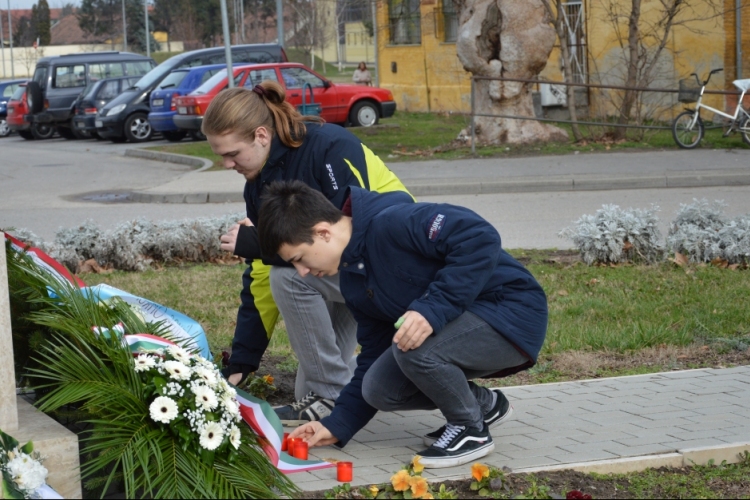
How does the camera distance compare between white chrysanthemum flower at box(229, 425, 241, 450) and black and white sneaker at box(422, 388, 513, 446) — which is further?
black and white sneaker at box(422, 388, 513, 446)

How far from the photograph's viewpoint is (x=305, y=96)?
22266 mm

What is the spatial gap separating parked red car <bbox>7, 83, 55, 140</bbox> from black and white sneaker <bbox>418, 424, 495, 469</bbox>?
2668cm

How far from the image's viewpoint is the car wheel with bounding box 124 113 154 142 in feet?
80.6

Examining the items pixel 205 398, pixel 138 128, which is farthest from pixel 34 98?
pixel 205 398

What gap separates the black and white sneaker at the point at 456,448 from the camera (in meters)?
3.64

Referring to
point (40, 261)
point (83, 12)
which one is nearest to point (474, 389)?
point (40, 261)

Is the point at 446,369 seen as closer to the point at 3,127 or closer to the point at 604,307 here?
the point at 604,307

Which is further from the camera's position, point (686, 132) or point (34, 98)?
point (34, 98)

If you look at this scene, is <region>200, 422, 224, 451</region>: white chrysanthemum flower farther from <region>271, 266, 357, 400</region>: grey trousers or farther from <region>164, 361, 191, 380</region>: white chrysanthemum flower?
<region>271, 266, 357, 400</region>: grey trousers

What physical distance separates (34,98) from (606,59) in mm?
15958

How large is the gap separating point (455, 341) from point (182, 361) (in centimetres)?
100

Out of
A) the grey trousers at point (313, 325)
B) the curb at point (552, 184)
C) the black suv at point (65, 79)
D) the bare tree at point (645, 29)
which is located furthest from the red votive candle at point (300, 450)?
the black suv at point (65, 79)

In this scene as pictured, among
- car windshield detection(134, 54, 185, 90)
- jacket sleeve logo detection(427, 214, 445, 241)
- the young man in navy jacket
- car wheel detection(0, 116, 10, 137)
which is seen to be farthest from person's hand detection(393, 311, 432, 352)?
car wheel detection(0, 116, 10, 137)

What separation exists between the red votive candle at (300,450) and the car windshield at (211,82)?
17.9m
